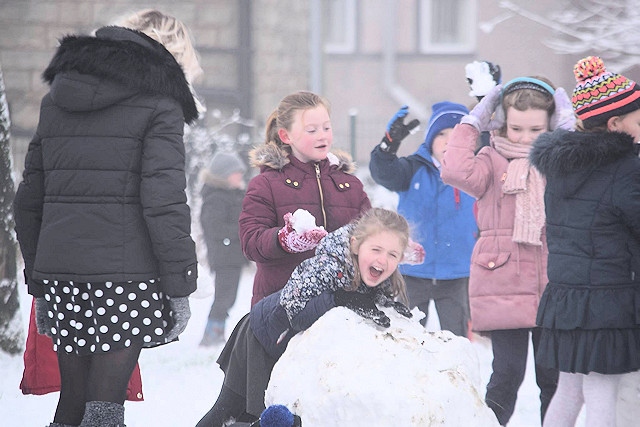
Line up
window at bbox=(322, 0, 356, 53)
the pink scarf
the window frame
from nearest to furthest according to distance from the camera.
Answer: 1. the pink scarf
2. the window frame
3. window at bbox=(322, 0, 356, 53)

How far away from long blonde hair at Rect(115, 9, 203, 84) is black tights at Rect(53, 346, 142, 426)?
111 cm

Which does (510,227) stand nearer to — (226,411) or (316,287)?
(316,287)

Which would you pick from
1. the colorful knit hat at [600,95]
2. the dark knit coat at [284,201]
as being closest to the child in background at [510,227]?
the colorful knit hat at [600,95]

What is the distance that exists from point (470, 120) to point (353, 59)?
22633 mm

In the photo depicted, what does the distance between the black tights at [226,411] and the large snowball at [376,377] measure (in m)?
0.59

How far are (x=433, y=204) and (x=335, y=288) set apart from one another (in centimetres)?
209

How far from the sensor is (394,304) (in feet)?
10.7

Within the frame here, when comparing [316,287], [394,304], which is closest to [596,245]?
[394,304]

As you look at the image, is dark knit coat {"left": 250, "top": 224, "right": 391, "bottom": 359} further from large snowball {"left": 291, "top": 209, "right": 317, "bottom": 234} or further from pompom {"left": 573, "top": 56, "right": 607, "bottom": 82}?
pompom {"left": 573, "top": 56, "right": 607, "bottom": 82}

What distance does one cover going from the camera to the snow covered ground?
183 inches

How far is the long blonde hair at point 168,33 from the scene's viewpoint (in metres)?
3.59

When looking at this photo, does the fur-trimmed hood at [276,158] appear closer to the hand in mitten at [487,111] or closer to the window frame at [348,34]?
the hand in mitten at [487,111]

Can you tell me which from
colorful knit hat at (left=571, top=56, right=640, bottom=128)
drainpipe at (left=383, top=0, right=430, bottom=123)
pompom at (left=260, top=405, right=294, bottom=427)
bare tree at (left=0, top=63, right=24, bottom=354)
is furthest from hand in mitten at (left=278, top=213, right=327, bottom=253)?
drainpipe at (left=383, top=0, right=430, bottom=123)

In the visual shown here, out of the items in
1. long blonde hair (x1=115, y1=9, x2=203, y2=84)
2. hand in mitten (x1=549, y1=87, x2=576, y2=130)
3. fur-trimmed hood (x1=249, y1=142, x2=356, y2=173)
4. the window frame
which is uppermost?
the window frame
